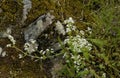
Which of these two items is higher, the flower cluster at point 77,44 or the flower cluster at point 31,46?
A: the flower cluster at point 31,46

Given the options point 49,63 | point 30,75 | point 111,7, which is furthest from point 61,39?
point 111,7

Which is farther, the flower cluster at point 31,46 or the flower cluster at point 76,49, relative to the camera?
the flower cluster at point 31,46

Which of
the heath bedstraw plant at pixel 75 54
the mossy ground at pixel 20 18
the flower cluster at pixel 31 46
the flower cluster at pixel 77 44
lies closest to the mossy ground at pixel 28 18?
the mossy ground at pixel 20 18

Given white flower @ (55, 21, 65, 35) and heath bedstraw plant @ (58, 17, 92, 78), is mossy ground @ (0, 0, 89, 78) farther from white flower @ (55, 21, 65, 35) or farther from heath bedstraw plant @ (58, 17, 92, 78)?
heath bedstraw plant @ (58, 17, 92, 78)

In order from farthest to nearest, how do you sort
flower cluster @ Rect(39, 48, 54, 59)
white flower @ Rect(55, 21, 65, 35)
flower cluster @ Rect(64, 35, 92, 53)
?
white flower @ Rect(55, 21, 65, 35), flower cluster @ Rect(39, 48, 54, 59), flower cluster @ Rect(64, 35, 92, 53)

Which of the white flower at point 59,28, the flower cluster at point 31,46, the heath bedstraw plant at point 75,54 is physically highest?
the white flower at point 59,28

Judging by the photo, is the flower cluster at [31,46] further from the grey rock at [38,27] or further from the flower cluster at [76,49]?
the flower cluster at [76,49]

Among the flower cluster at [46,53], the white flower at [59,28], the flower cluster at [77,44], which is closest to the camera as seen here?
the flower cluster at [77,44]

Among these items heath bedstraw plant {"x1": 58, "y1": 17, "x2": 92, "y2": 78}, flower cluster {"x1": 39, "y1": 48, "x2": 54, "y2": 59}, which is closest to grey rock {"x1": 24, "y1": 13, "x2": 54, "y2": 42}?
flower cluster {"x1": 39, "y1": 48, "x2": 54, "y2": 59}

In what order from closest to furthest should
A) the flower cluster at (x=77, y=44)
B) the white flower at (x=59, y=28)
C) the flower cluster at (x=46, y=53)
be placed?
1. the flower cluster at (x=77, y=44)
2. the flower cluster at (x=46, y=53)
3. the white flower at (x=59, y=28)
